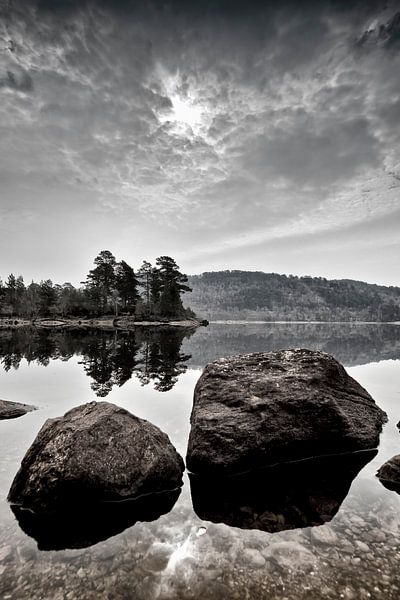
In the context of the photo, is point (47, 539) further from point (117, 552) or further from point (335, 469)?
point (335, 469)

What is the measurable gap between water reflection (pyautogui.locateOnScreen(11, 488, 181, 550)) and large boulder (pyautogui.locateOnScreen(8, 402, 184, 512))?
0.15 meters

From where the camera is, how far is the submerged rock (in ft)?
22.9

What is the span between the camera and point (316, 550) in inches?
191

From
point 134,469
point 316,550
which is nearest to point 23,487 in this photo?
point 134,469

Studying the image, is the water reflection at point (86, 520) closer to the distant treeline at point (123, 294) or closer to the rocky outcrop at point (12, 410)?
the rocky outcrop at point (12, 410)

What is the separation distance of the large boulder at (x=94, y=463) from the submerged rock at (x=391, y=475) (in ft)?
14.6

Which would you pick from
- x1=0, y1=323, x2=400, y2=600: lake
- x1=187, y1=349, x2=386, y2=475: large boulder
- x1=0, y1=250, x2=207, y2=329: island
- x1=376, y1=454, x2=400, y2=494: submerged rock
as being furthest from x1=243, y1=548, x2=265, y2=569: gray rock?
x1=0, y1=250, x2=207, y2=329: island

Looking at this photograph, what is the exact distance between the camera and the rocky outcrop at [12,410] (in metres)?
11.0

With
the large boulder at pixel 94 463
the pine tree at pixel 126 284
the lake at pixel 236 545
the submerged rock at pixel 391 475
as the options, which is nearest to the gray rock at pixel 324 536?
the lake at pixel 236 545

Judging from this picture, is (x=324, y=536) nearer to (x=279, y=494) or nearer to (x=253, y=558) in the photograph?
(x=253, y=558)

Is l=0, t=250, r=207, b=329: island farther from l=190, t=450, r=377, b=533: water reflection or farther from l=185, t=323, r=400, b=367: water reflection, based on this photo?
l=190, t=450, r=377, b=533: water reflection

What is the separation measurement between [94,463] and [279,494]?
12.3 ft

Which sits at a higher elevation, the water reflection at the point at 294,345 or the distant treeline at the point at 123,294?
the distant treeline at the point at 123,294

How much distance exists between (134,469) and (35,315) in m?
115
